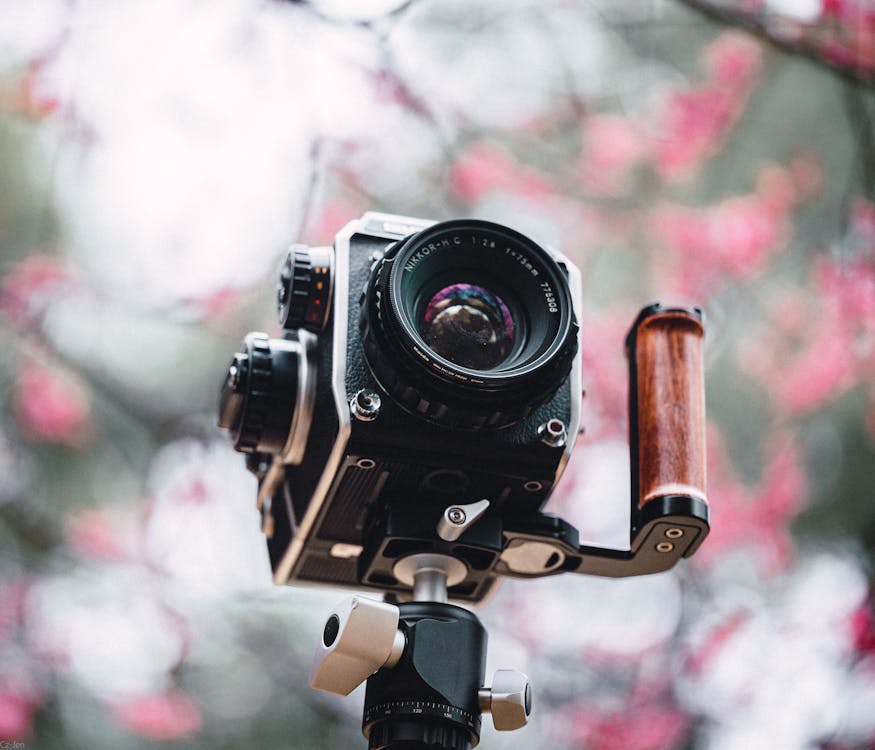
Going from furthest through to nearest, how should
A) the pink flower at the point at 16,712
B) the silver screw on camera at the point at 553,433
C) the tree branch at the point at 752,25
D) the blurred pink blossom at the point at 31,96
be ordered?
1. the tree branch at the point at 752,25
2. the blurred pink blossom at the point at 31,96
3. the pink flower at the point at 16,712
4. the silver screw on camera at the point at 553,433

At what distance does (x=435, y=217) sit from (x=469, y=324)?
5.44 ft

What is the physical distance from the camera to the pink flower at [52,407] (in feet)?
8.34

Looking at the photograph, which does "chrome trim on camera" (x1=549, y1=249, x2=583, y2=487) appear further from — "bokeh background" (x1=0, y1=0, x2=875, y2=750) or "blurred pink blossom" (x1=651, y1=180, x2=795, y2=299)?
"blurred pink blossom" (x1=651, y1=180, x2=795, y2=299)

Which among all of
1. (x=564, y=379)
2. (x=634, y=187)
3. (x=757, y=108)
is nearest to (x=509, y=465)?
(x=564, y=379)

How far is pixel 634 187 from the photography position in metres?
2.82

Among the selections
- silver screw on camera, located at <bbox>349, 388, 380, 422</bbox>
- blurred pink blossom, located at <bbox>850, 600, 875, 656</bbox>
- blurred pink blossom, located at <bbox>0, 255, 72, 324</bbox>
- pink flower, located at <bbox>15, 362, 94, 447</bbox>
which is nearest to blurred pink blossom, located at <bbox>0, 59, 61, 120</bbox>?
blurred pink blossom, located at <bbox>0, 255, 72, 324</bbox>

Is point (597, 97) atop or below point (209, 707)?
atop

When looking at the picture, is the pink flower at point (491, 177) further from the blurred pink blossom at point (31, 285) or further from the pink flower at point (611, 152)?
the blurred pink blossom at point (31, 285)

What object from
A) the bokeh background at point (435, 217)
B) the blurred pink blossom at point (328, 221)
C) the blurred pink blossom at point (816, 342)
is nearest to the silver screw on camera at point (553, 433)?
the bokeh background at point (435, 217)

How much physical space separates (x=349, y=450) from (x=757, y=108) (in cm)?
224

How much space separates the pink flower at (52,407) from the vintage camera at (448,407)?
4.95ft

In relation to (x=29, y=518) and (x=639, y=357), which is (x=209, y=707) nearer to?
(x=29, y=518)

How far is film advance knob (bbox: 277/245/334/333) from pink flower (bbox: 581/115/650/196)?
5.76 ft

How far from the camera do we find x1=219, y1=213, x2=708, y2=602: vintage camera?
104 centimetres
